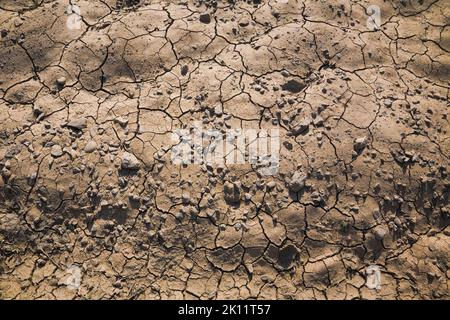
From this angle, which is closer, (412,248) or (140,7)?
(412,248)

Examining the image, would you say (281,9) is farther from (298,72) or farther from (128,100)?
(128,100)

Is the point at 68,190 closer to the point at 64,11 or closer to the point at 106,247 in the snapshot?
the point at 106,247

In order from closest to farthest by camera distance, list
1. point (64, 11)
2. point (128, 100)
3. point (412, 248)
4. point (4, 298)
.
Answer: point (4, 298) < point (412, 248) < point (128, 100) < point (64, 11)

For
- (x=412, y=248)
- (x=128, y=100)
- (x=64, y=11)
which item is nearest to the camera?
(x=412, y=248)

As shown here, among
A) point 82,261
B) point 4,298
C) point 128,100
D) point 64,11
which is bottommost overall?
point 4,298

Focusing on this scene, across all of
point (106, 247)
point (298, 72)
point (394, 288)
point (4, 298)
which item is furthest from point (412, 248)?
point (4, 298)

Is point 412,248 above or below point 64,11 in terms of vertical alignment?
below

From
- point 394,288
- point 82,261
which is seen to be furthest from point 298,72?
point 82,261
